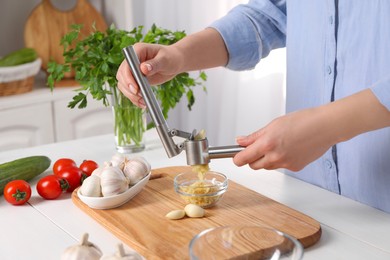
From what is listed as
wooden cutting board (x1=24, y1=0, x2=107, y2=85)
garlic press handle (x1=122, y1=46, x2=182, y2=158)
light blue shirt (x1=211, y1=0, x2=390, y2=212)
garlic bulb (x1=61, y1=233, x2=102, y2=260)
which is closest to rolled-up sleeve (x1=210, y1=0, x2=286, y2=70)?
light blue shirt (x1=211, y1=0, x2=390, y2=212)

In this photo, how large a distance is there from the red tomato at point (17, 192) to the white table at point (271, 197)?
15mm

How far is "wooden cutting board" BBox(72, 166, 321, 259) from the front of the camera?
1208 mm

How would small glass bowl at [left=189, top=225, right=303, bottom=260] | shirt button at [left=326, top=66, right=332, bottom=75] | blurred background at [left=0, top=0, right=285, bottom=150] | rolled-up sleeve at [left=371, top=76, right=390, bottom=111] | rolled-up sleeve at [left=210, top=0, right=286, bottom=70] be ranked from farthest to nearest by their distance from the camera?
blurred background at [left=0, top=0, right=285, bottom=150]
rolled-up sleeve at [left=210, top=0, right=286, bottom=70]
shirt button at [left=326, top=66, right=332, bottom=75]
rolled-up sleeve at [left=371, top=76, right=390, bottom=111]
small glass bowl at [left=189, top=225, right=303, bottom=260]

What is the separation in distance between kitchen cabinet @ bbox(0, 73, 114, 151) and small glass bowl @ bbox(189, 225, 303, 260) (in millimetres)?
1874

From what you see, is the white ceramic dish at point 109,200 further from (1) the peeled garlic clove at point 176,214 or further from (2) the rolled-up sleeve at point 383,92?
(2) the rolled-up sleeve at point 383,92

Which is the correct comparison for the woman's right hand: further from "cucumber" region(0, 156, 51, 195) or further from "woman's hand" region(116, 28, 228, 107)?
"cucumber" region(0, 156, 51, 195)

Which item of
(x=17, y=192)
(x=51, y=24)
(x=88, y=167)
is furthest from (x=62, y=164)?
(x=51, y=24)

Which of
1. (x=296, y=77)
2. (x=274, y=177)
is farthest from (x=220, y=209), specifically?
(x=296, y=77)

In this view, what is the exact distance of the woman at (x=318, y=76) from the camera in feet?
4.01

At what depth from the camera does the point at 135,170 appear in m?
1.45

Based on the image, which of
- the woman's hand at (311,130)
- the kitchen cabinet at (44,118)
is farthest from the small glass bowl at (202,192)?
the kitchen cabinet at (44,118)

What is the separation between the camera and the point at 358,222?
4.33 ft

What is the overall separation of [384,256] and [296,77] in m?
0.59

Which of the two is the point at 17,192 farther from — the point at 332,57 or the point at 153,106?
the point at 332,57
